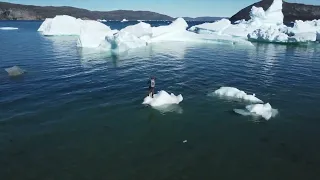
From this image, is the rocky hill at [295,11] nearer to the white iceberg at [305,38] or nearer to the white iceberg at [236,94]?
the white iceberg at [305,38]

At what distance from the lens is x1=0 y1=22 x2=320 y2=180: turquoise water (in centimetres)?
1141

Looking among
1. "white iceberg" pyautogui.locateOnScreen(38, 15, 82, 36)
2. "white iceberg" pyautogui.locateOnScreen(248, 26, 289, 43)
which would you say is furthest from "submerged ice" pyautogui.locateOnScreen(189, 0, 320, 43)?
"white iceberg" pyautogui.locateOnScreen(38, 15, 82, 36)

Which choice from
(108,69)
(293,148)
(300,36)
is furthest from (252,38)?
(293,148)

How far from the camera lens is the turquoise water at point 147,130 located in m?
11.4

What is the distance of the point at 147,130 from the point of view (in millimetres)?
14773

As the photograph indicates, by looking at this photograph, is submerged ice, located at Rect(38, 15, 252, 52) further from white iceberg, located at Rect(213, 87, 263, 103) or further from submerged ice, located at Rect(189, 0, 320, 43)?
white iceberg, located at Rect(213, 87, 263, 103)

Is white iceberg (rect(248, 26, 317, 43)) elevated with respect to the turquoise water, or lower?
elevated

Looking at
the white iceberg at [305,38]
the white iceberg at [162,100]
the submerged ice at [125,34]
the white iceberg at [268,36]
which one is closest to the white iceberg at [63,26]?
the submerged ice at [125,34]

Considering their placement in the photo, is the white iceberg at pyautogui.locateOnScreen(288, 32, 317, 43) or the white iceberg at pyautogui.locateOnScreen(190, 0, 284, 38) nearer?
the white iceberg at pyautogui.locateOnScreen(288, 32, 317, 43)

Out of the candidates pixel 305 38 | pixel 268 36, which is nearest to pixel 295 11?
pixel 268 36

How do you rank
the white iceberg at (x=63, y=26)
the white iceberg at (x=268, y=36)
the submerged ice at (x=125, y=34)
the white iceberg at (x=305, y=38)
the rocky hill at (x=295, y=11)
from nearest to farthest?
the submerged ice at (x=125, y=34) < the white iceberg at (x=305, y=38) < the white iceberg at (x=268, y=36) < the white iceberg at (x=63, y=26) < the rocky hill at (x=295, y=11)

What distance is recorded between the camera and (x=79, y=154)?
1236cm

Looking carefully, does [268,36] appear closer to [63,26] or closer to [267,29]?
[267,29]

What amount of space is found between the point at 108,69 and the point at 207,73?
10271mm
